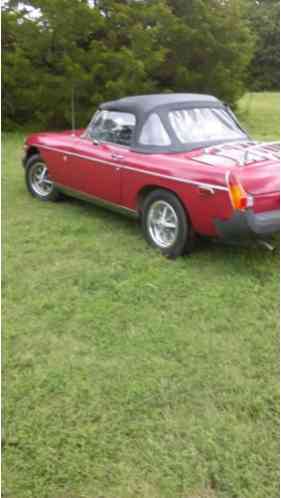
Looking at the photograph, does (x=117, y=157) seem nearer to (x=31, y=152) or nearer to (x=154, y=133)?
(x=154, y=133)

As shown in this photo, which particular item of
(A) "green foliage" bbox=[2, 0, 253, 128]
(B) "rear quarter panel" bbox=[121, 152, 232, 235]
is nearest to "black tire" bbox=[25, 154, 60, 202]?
(B) "rear quarter panel" bbox=[121, 152, 232, 235]

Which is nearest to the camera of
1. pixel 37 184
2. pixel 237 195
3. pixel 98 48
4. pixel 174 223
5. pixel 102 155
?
pixel 237 195

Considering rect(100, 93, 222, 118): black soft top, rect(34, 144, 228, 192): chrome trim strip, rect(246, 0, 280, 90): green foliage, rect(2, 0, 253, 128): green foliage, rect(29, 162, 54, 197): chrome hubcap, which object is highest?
rect(246, 0, 280, 90): green foliage

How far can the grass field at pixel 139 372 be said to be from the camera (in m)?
2.17

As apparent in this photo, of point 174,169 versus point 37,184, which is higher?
point 174,169

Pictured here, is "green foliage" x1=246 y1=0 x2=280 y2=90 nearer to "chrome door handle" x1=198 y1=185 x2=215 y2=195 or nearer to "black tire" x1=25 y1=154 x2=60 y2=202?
"black tire" x1=25 y1=154 x2=60 y2=202

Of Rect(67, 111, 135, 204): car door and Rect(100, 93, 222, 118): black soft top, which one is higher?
Rect(100, 93, 222, 118): black soft top

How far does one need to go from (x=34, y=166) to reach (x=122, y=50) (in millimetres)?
7876

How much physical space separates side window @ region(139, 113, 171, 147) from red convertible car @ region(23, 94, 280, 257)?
0.01 metres

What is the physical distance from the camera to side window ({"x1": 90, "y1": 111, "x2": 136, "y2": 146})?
5.07 m

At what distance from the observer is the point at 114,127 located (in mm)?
5309

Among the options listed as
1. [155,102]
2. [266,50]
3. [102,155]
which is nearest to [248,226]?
[155,102]

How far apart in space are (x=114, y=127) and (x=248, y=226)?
2.24 meters

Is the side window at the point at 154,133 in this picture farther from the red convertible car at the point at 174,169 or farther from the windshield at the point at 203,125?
the windshield at the point at 203,125
